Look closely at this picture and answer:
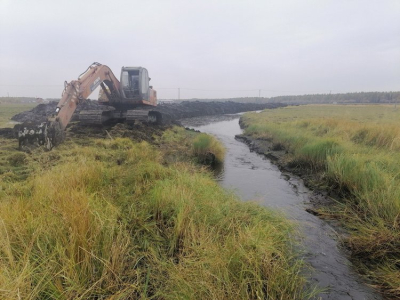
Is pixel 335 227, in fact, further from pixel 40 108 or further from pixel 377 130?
pixel 40 108

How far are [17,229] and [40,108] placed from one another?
2243cm

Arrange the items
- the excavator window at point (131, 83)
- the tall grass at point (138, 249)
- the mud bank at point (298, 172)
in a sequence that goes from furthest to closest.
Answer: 1. the excavator window at point (131, 83)
2. the mud bank at point (298, 172)
3. the tall grass at point (138, 249)

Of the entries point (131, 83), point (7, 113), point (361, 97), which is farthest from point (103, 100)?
point (361, 97)

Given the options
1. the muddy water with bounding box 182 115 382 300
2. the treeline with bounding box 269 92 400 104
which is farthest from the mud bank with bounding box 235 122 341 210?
the treeline with bounding box 269 92 400 104

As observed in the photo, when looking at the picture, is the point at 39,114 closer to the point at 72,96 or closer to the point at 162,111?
the point at 162,111

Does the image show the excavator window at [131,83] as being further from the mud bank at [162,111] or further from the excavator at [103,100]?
the mud bank at [162,111]

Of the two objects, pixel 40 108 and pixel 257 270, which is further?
pixel 40 108

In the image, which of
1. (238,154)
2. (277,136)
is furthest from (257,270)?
(277,136)

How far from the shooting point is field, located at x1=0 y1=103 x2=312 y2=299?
2.10 meters

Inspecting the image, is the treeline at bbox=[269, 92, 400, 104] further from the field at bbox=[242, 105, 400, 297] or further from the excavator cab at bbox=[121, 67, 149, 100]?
the excavator cab at bbox=[121, 67, 149, 100]

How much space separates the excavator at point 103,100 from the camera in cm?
777

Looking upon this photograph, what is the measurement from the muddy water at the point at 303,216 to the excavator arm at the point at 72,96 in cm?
545

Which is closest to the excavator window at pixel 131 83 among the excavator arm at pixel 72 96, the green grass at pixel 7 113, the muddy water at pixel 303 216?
the excavator arm at pixel 72 96

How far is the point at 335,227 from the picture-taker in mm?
4328
